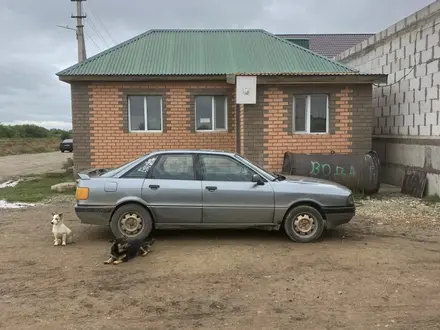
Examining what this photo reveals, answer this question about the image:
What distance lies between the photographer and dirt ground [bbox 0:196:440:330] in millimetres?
3949

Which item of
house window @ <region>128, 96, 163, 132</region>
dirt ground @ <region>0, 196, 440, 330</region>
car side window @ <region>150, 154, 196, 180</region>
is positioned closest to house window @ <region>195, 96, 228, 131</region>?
house window @ <region>128, 96, 163, 132</region>

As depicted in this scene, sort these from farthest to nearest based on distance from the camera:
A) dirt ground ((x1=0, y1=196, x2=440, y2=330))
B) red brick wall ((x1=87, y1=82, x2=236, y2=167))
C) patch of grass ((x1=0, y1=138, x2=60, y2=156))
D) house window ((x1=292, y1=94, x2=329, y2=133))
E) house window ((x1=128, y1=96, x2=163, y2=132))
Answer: patch of grass ((x1=0, y1=138, x2=60, y2=156)) < house window ((x1=128, y1=96, x2=163, y2=132)) < red brick wall ((x1=87, y1=82, x2=236, y2=167)) < house window ((x1=292, y1=94, x2=329, y2=133)) < dirt ground ((x1=0, y1=196, x2=440, y2=330))

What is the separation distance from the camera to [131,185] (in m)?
6.55

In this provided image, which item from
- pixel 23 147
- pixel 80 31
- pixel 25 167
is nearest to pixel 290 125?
pixel 80 31

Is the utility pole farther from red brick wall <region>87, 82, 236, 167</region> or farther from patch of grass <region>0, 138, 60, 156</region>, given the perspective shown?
patch of grass <region>0, 138, 60, 156</region>

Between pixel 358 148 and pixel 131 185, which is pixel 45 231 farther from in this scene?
pixel 358 148

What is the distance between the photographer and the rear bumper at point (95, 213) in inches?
257

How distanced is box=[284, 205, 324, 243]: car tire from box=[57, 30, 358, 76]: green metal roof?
21.3 feet

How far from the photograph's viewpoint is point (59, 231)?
6.48 meters

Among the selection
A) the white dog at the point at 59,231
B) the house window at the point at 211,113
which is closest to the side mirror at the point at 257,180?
the white dog at the point at 59,231

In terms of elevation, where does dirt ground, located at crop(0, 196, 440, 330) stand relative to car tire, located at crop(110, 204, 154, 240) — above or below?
below

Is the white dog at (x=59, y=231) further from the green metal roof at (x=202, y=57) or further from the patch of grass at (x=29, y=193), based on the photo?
the green metal roof at (x=202, y=57)

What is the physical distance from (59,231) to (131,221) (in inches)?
41.3

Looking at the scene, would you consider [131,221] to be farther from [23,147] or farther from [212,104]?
[23,147]
